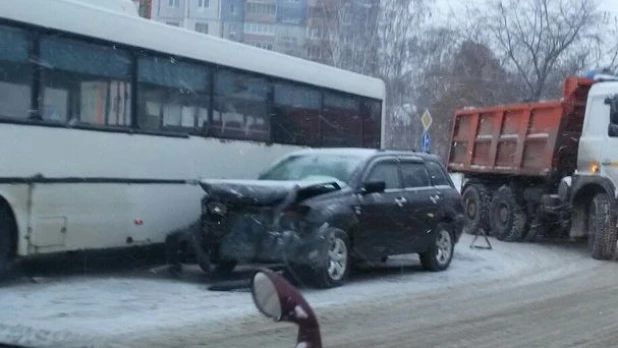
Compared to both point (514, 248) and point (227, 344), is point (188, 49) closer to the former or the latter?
point (227, 344)

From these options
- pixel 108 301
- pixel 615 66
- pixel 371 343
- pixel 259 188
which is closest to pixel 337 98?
pixel 259 188

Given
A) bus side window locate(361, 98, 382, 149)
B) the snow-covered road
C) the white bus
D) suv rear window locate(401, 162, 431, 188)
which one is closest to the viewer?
the snow-covered road

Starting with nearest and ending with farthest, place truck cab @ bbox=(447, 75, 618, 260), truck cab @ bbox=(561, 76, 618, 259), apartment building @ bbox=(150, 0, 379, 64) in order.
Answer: truck cab @ bbox=(561, 76, 618, 259) → truck cab @ bbox=(447, 75, 618, 260) → apartment building @ bbox=(150, 0, 379, 64)

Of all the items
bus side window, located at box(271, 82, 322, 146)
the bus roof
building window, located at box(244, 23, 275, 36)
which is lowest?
bus side window, located at box(271, 82, 322, 146)

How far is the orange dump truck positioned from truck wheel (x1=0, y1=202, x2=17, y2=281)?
421 inches

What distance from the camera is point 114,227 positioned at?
1253 centimetres

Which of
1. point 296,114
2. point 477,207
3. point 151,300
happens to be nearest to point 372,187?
point 151,300

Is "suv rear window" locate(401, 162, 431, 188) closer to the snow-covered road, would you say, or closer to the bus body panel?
the snow-covered road

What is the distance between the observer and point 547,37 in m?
42.4

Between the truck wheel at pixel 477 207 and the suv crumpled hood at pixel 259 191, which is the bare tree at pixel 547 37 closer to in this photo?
the truck wheel at pixel 477 207

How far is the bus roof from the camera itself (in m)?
11.2

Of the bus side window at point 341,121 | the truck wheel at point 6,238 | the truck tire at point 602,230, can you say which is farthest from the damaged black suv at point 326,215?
the truck tire at point 602,230

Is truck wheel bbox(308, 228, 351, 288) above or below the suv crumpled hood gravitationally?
below

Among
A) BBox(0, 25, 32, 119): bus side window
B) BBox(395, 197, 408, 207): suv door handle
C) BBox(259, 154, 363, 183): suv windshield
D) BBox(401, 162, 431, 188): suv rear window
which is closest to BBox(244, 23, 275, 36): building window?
BBox(401, 162, 431, 188): suv rear window
